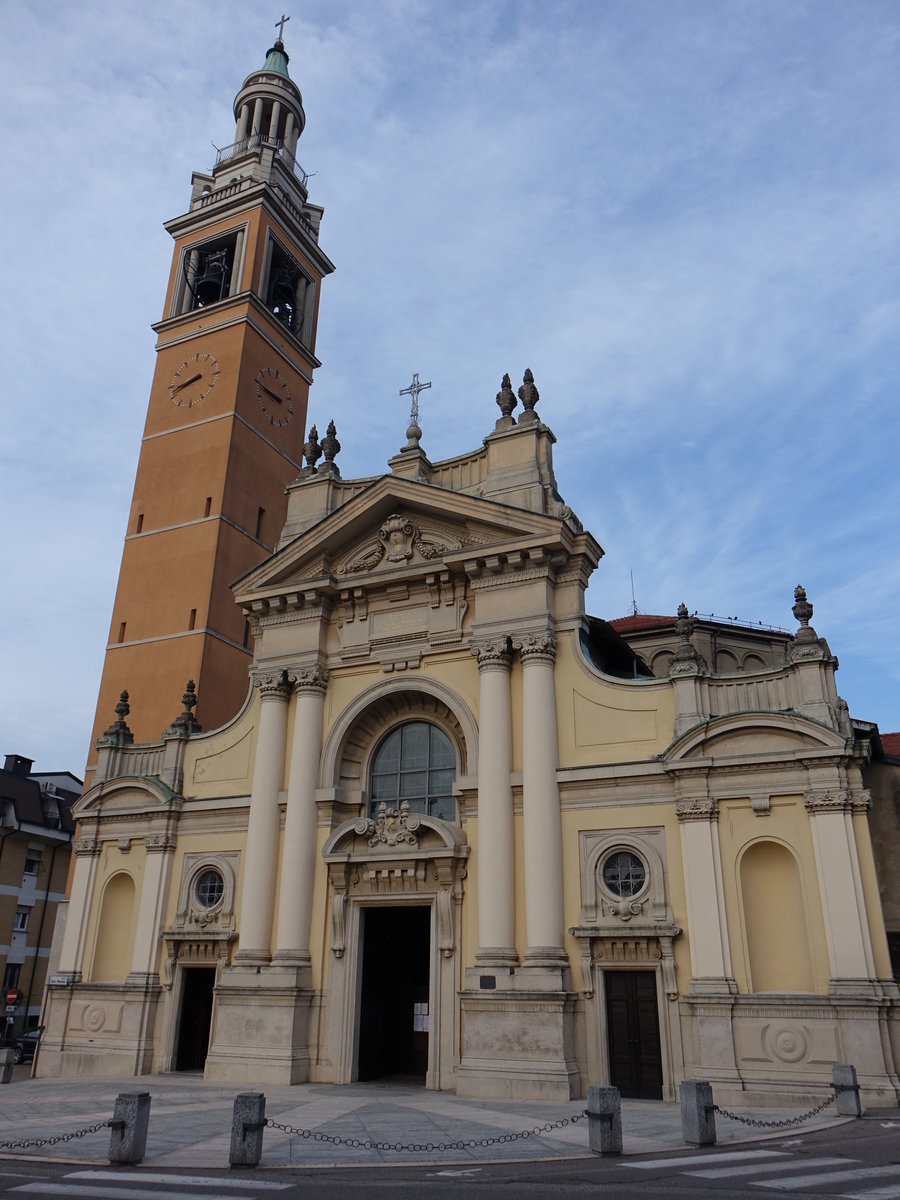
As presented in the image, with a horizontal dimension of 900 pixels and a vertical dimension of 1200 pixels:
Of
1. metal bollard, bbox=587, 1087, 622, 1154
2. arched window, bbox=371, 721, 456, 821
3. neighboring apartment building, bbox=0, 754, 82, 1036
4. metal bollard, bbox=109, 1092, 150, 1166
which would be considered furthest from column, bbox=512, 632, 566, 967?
neighboring apartment building, bbox=0, 754, 82, 1036

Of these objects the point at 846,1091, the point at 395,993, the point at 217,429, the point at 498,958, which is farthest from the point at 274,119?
the point at 846,1091

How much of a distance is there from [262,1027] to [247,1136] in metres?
11.6

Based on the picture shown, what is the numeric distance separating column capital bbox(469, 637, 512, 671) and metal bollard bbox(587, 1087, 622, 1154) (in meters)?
11.5

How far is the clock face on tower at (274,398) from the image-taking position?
36281mm

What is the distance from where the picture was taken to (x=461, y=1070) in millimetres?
18891

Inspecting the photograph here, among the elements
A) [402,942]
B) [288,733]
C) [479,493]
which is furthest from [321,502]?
[402,942]

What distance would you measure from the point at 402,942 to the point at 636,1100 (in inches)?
302

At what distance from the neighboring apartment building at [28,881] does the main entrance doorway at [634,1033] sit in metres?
30.4

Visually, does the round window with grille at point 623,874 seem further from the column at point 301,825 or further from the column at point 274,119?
the column at point 274,119

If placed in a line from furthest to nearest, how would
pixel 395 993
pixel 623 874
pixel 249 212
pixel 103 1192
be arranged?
1. pixel 249 212
2. pixel 395 993
3. pixel 623 874
4. pixel 103 1192

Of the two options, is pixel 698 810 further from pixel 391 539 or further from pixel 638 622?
pixel 638 622

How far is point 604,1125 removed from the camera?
1126cm

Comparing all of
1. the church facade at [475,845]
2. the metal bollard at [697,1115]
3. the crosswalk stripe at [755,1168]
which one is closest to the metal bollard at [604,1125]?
the metal bollard at [697,1115]

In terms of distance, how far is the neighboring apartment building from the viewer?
43.2 m
